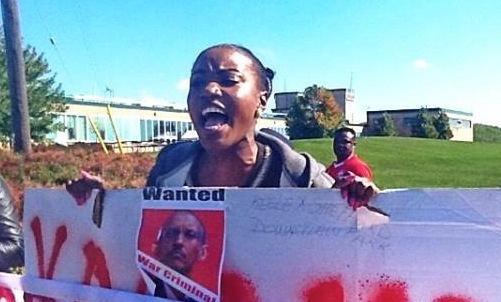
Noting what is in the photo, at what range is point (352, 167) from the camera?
5660 mm

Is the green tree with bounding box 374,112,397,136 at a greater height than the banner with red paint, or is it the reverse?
the green tree with bounding box 374,112,397,136

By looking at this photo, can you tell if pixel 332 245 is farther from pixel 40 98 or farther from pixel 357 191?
pixel 40 98

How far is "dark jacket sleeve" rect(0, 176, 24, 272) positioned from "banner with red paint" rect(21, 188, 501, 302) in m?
0.71

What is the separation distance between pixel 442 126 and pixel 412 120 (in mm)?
6948

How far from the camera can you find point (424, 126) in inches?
3135

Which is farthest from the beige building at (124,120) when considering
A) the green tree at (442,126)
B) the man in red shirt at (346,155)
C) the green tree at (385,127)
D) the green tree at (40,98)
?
the man in red shirt at (346,155)

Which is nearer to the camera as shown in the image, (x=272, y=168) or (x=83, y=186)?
(x=272, y=168)

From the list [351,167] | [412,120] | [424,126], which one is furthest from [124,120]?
[351,167]

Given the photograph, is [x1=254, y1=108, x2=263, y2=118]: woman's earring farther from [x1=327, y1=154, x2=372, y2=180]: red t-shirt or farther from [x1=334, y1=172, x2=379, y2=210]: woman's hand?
[x1=327, y1=154, x2=372, y2=180]: red t-shirt

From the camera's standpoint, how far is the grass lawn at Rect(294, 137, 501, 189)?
86.1 ft

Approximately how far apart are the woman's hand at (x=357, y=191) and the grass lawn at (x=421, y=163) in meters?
17.1

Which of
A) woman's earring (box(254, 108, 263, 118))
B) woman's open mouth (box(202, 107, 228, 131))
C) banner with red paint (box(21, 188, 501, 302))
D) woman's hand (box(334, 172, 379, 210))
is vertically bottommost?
banner with red paint (box(21, 188, 501, 302))

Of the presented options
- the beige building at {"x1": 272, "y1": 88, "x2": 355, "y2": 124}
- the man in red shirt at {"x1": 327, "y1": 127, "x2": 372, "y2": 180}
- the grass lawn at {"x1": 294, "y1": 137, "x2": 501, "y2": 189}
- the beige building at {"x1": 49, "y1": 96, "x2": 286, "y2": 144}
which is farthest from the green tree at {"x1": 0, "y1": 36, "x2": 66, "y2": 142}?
the beige building at {"x1": 272, "y1": 88, "x2": 355, "y2": 124}

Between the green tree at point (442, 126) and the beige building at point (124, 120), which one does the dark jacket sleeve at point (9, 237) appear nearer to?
the beige building at point (124, 120)
